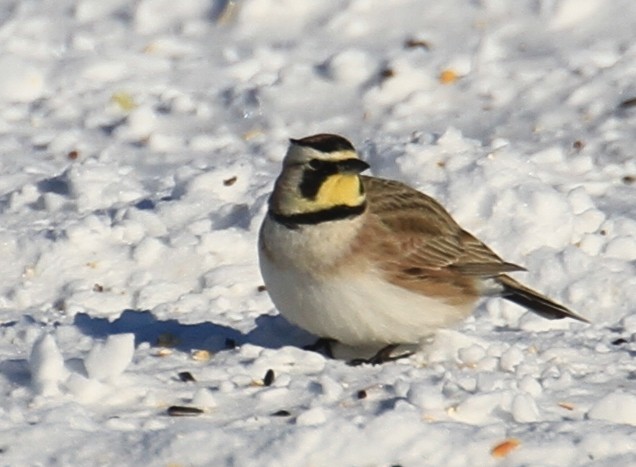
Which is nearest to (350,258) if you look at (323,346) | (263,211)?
(323,346)

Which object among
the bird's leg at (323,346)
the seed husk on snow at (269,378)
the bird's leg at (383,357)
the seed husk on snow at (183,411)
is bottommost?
the bird's leg at (383,357)

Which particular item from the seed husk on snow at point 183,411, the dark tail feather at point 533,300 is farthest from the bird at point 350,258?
the seed husk on snow at point 183,411

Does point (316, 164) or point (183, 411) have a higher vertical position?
point (316, 164)

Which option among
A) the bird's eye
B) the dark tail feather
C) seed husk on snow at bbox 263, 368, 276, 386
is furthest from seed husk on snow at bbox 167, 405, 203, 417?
the dark tail feather

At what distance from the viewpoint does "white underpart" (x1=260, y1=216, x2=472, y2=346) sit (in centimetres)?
705

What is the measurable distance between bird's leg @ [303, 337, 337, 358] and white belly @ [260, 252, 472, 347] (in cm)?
15

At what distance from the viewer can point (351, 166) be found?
7094mm

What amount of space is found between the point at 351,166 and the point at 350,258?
0.37 m

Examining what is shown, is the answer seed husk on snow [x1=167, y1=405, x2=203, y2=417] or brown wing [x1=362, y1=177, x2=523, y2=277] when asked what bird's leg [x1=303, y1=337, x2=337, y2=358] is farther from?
seed husk on snow [x1=167, y1=405, x2=203, y2=417]

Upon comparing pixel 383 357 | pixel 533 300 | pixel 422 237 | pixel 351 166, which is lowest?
pixel 383 357

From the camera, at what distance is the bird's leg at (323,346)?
7441 millimetres

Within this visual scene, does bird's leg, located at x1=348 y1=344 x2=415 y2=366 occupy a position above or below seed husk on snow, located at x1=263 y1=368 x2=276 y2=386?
below

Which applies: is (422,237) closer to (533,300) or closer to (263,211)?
(533,300)

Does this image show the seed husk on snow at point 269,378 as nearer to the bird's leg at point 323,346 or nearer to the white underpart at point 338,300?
the white underpart at point 338,300
